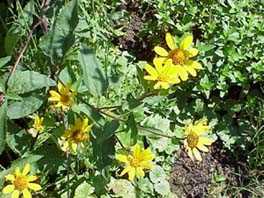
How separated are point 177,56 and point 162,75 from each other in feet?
0.38

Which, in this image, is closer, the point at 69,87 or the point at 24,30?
the point at 69,87

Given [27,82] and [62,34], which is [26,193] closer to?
[27,82]

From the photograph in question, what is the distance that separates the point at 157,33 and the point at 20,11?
81cm

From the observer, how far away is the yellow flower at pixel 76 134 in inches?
65.1

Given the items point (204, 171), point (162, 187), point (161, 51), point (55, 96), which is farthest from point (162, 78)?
point (204, 171)

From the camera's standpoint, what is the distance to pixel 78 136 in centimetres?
166

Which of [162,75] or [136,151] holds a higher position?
[162,75]

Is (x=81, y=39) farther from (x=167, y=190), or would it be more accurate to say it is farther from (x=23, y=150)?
(x=167, y=190)

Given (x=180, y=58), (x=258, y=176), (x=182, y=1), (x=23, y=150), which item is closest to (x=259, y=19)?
(x=182, y=1)

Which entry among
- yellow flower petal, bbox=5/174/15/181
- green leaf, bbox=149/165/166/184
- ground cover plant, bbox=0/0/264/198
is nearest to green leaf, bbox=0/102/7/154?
ground cover plant, bbox=0/0/264/198

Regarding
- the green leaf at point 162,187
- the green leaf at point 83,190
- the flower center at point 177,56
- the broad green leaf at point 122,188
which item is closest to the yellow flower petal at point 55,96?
the flower center at point 177,56

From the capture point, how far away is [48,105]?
190cm

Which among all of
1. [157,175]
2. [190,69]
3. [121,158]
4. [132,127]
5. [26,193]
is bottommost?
[157,175]

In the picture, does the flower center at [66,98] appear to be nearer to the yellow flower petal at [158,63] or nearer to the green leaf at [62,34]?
the green leaf at [62,34]
